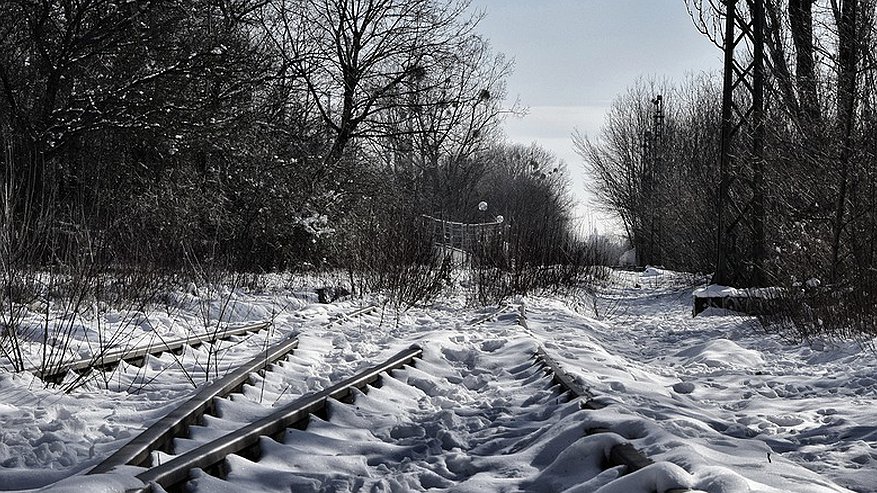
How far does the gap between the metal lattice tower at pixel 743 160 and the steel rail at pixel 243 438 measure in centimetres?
1049

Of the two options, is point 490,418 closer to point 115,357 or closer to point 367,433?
point 367,433

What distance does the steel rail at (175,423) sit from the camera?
10.5 feet

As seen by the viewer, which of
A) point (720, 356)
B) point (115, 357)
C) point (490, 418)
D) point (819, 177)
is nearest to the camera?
point (490, 418)

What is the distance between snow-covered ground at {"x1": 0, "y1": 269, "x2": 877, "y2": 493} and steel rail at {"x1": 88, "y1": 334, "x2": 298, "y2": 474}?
0.34 feet

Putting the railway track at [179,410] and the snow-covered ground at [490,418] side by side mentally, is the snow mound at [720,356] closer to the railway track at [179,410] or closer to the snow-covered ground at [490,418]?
the snow-covered ground at [490,418]

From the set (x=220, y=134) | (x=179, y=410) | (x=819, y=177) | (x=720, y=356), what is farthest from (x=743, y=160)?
(x=179, y=410)

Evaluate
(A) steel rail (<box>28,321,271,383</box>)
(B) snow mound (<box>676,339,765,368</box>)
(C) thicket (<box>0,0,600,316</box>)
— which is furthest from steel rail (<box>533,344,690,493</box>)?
(C) thicket (<box>0,0,600,316</box>)

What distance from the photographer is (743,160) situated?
15.2 metres

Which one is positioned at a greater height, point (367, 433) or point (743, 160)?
point (743, 160)

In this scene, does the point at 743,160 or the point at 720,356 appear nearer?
the point at 720,356

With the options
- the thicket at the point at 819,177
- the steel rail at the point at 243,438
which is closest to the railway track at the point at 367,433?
the steel rail at the point at 243,438

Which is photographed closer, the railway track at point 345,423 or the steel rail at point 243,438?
the steel rail at point 243,438

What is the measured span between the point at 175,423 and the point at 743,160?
13.8 m

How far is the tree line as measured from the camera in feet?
43.8
